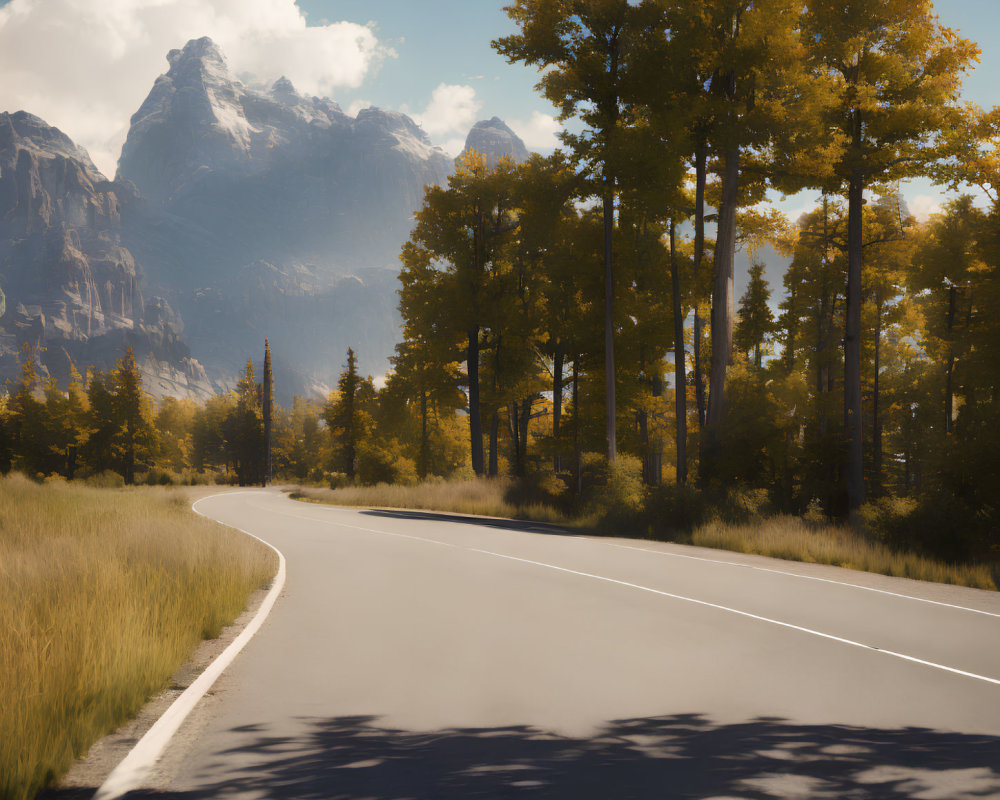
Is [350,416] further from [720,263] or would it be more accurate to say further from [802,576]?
[802,576]

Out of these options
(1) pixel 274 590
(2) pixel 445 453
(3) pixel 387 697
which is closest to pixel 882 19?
(1) pixel 274 590

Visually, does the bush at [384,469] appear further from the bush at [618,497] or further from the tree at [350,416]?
the bush at [618,497]

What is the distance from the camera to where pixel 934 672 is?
6434mm

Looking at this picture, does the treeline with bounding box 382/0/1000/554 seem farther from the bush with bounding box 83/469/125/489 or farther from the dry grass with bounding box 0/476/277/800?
the bush with bounding box 83/469/125/489

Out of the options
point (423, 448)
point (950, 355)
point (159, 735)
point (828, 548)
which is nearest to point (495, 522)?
point (828, 548)

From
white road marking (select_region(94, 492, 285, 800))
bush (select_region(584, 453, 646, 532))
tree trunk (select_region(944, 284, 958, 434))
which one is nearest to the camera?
white road marking (select_region(94, 492, 285, 800))

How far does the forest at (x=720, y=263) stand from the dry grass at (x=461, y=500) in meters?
1.07

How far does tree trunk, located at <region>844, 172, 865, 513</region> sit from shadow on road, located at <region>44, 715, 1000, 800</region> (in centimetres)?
1622

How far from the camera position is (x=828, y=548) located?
1525 cm

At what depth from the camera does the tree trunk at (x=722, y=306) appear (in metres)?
21.4

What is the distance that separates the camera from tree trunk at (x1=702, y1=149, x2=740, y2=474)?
2144cm

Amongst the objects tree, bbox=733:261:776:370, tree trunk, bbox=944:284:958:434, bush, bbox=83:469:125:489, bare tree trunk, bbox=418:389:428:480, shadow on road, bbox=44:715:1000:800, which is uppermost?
tree, bbox=733:261:776:370

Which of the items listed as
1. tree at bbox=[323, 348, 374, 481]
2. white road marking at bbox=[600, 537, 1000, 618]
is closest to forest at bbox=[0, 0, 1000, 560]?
white road marking at bbox=[600, 537, 1000, 618]

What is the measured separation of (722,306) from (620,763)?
19.1m
